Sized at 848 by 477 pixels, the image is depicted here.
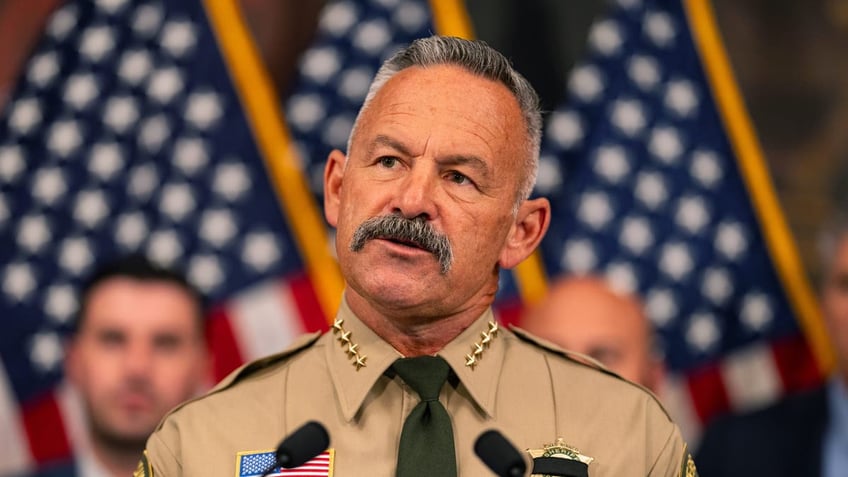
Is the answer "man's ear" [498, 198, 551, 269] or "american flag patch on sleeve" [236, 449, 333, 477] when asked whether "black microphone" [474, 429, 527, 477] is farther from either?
"man's ear" [498, 198, 551, 269]

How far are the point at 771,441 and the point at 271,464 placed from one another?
293cm

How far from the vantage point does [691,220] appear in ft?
16.8

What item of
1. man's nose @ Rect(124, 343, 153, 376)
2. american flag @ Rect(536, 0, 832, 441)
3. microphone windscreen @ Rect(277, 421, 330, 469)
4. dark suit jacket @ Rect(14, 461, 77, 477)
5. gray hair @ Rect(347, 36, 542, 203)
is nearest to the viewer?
microphone windscreen @ Rect(277, 421, 330, 469)

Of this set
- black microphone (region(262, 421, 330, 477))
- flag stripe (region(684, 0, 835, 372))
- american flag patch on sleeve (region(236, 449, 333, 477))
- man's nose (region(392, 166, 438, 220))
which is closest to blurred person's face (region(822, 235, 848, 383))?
flag stripe (region(684, 0, 835, 372))

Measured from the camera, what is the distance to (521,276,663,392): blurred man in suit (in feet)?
14.4

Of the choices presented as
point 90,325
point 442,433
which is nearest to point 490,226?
point 442,433

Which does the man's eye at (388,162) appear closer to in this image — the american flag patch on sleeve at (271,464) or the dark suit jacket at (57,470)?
the american flag patch on sleeve at (271,464)

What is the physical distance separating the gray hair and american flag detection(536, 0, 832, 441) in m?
2.74

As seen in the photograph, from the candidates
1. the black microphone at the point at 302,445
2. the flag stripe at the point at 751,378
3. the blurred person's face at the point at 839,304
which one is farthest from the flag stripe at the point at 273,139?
the black microphone at the point at 302,445

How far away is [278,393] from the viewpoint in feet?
6.98

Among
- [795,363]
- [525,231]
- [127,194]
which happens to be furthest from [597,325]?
[525,231]

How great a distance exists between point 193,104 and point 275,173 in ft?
1.25

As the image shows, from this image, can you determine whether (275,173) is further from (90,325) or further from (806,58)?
(806,58)

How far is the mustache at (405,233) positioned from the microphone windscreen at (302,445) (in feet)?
1.09
